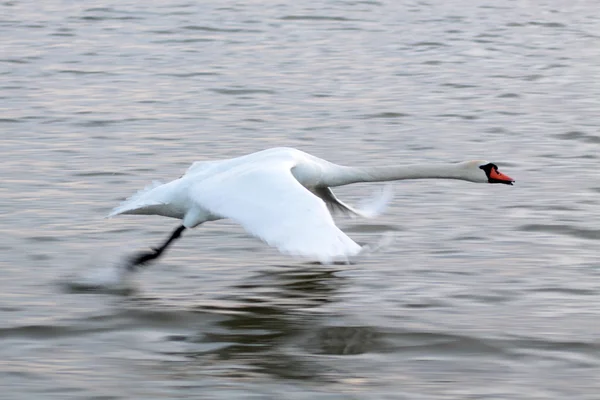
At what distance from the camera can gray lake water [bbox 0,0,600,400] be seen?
262 inches

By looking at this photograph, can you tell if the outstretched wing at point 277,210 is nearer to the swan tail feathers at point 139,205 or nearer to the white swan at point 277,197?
the white swan at point 277,197

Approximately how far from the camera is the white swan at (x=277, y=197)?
6543 millimetres

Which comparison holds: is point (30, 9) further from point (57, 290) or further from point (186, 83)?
point (57, 290)

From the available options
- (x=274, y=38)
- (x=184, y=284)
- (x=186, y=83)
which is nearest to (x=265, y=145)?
(x=186, y=83)

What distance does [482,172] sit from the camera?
29.0 feet

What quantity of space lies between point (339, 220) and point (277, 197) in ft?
8.58

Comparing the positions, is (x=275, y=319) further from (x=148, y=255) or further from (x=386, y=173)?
(x=386, y=173)

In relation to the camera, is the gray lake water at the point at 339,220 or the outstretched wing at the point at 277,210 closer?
the outstretched wing at the point at 277,210

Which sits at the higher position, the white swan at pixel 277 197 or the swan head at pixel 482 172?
the white swan at pixel 277 197

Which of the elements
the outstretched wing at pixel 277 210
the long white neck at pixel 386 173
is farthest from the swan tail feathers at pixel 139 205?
the long white neck at pixel 386 173

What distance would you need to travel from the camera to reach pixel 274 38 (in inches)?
705

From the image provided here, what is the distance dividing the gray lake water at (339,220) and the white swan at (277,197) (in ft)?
1.59

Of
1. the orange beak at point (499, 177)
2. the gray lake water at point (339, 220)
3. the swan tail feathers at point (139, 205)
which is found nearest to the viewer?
the gray lake water at point (339, 220)

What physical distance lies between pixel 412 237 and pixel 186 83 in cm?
626
